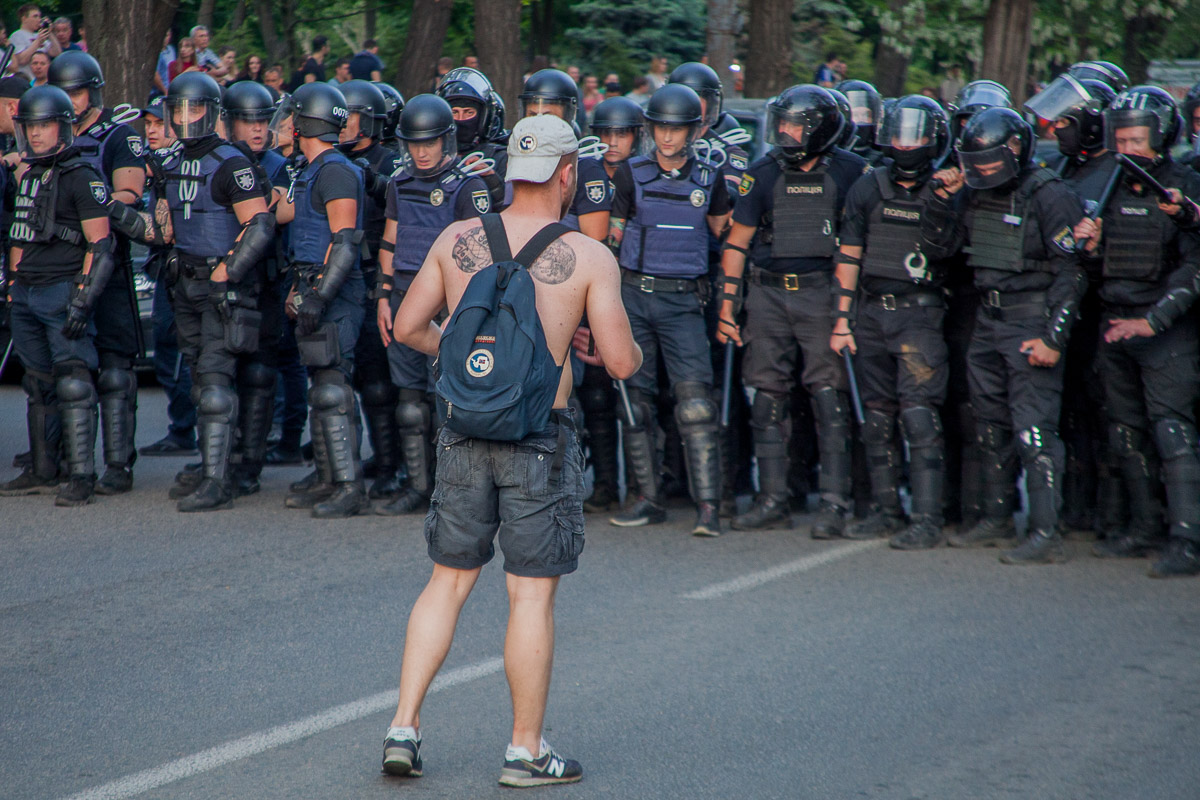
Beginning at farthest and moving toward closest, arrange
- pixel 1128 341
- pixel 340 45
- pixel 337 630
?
pixel 340 45 < pixel 1128 341 < pixel 337 630

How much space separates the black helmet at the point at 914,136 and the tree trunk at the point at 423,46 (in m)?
11.9

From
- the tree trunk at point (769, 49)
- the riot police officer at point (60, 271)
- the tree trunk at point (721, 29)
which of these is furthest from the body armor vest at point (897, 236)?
the tree trunk at point (721, 29)

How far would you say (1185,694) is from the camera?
4828 millimetres

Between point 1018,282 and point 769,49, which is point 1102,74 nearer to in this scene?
point 1018,282

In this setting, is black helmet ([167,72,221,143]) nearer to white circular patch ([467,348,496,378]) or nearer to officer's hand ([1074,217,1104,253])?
white circular patch ([467,348,496,378])

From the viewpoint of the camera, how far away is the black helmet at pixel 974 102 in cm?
725

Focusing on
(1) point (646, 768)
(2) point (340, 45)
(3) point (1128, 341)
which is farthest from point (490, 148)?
(2) point (340, 45)

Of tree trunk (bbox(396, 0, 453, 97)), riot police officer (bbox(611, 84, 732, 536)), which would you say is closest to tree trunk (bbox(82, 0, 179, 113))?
tree trunk (bbox(396, 0, 453, 97))

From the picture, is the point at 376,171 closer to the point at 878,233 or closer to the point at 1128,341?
the point at 878,233

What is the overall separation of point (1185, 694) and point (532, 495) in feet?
8.17

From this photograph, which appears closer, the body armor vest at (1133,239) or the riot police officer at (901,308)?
the body armor vest at (1133,239)

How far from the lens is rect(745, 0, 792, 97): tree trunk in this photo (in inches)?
650

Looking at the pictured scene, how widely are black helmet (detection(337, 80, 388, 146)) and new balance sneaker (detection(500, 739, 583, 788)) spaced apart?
487cm

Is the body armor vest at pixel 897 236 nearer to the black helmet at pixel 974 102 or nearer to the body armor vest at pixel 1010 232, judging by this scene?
the body armor vest at pixel 1010 232
